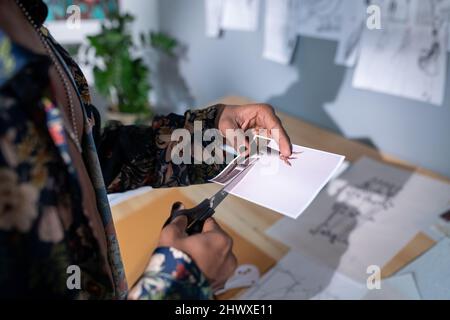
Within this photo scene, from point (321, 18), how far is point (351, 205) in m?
0.50

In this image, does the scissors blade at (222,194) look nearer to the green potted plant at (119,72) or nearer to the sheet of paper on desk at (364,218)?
the sheet of paper on desk at (364,218)

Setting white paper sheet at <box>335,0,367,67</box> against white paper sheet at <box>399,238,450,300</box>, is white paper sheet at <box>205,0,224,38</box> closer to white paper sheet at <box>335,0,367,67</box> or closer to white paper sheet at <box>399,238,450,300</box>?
white paper sheet at <box>335,0,367,67</box>

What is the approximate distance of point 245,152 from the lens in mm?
410

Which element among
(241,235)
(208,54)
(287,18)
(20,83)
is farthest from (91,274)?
(208,54)

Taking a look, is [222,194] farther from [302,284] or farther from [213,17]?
[213,17]

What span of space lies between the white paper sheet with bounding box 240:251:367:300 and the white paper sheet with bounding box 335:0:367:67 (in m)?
0.54

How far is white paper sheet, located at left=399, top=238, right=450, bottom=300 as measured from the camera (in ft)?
1.57

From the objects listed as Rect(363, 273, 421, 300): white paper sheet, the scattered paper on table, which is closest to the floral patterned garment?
the scattered paper on table

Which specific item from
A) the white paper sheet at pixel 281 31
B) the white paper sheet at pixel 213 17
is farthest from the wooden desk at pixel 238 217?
the white paper sheet at pixel 213 17

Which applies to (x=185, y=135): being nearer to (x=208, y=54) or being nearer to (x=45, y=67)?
(x=45, y=67)

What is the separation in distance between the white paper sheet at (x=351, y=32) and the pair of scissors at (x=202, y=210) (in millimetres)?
639

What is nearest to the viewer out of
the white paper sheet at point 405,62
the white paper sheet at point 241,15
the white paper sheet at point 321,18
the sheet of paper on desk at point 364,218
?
the sheet of paper on desk at point 364,218

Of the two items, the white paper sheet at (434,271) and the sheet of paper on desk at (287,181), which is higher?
the sheet of paper on desk at (287,181)

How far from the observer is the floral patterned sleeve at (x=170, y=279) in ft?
1.02
